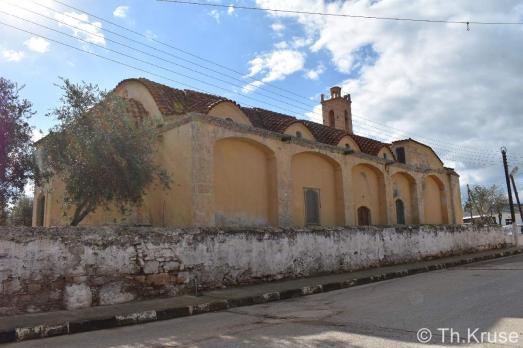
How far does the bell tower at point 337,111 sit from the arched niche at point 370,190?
11.0m

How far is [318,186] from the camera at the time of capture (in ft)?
65.5

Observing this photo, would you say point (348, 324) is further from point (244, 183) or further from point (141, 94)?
point (141, 94)

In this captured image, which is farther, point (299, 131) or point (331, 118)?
point (331, 118)

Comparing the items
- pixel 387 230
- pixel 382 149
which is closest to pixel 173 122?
pixel 387 230

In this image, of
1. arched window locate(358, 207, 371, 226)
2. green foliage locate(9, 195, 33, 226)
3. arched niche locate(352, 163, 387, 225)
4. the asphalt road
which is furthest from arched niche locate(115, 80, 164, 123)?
arched window locate(358, 207, 371, 226)

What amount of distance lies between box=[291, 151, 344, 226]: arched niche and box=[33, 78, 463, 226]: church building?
43mm

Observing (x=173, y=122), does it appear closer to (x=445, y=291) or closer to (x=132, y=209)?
(x=132, y=209)

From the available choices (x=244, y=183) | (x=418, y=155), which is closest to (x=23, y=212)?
(x=244, y=183)

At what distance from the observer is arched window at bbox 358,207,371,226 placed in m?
22.5

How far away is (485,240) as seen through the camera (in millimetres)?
24625

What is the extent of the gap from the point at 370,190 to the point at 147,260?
15.7 meters

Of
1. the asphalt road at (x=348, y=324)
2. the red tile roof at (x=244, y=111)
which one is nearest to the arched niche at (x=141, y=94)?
the red tile roof at (x=244, y=111)

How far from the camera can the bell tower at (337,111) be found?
34.0 metres

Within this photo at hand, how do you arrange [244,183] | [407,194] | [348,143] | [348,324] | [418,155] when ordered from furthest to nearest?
1. [418,155]
2. [407,194]
3. [348,143]
4. [244,183]
5. [348,324]
